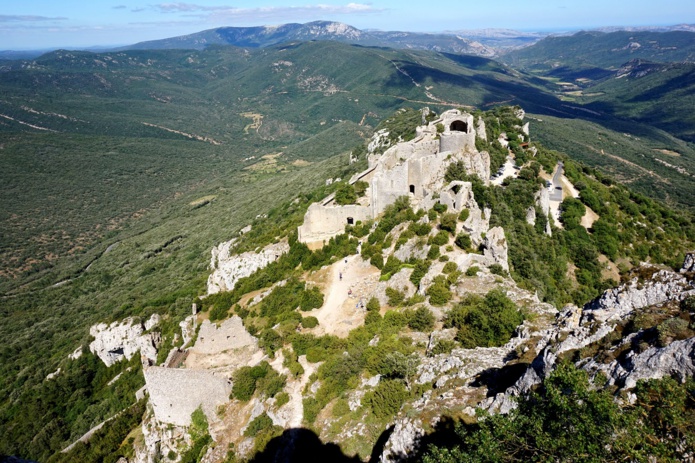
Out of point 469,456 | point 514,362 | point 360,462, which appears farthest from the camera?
point 360,462

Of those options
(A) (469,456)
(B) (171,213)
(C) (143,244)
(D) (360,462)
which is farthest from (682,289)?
(B) (171,213)

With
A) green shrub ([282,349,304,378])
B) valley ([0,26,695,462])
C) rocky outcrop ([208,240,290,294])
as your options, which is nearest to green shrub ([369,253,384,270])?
valley ([0,26,695,462])

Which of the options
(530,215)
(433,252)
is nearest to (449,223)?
(433,252)

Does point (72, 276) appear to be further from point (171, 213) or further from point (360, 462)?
point (360, 462)

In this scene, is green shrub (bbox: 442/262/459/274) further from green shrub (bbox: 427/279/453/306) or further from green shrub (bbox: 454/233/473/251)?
green shrub (bbox: 454/233/473/251)

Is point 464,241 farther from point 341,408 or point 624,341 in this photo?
point 624,341

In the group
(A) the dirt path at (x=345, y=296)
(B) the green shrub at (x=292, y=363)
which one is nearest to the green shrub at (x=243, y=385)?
(B) the green shrub at (x=292, y=363)
